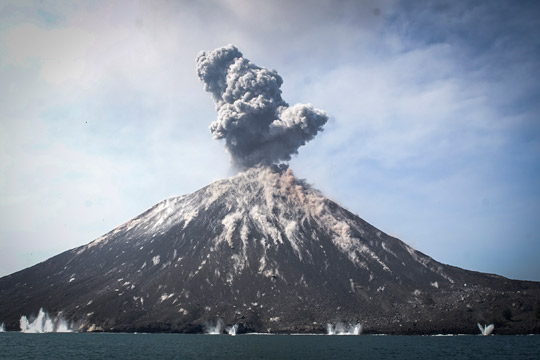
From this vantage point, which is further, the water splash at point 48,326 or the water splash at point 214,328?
the water splash at point 48,326

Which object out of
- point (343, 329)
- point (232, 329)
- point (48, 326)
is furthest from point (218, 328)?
point (48, 326)

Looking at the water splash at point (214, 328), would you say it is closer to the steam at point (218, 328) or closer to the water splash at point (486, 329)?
the steam at point (218, 328)

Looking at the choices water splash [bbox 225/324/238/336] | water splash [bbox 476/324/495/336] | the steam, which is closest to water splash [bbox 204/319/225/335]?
the steam

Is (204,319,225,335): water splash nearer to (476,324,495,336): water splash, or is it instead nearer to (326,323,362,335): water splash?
(326,323,362,335): water splash

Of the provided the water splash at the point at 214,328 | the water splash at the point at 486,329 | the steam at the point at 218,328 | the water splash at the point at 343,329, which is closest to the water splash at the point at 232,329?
the steam at the point at 218,328

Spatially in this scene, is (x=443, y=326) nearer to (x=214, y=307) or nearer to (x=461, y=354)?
(x=461, y=354)

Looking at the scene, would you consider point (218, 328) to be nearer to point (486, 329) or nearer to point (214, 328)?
point (214, 328)

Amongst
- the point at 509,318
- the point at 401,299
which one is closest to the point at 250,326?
the point at 401,299
